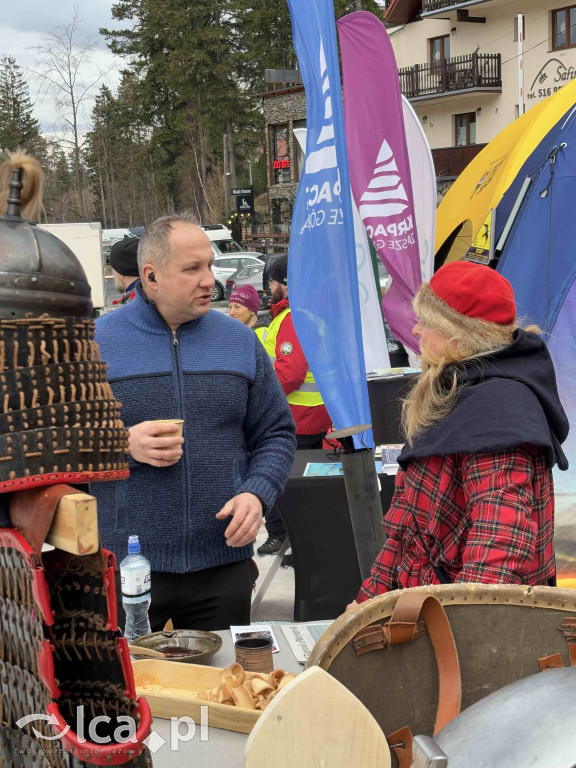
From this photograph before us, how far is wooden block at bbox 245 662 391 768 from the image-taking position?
98cm

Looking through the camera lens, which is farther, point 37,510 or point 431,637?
point 431,637

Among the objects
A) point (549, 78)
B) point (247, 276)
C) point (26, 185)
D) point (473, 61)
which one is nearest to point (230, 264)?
point (247, 276)

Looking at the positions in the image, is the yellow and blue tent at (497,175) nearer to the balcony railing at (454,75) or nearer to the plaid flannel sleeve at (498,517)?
the plaid flannel sleeve at (498,517)

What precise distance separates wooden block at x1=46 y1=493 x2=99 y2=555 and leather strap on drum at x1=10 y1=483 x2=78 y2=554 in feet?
0.07

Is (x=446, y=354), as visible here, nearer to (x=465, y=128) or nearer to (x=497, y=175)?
(x=497, y=175)

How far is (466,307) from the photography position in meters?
2.09

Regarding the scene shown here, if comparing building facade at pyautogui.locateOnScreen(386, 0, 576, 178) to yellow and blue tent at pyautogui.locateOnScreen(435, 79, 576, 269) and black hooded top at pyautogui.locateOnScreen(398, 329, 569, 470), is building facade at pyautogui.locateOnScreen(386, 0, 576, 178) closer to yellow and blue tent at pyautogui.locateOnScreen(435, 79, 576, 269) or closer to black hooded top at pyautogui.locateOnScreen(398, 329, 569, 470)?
yellow and blue tent at pyautogui.locateOnScreen(435, 79, 576, 269)

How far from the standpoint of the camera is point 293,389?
5438 millimetres

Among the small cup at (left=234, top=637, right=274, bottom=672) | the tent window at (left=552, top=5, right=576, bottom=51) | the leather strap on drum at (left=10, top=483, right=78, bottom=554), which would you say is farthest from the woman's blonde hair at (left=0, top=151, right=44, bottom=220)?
the tent window at (left=552, top=5, right=576, bottom=51)

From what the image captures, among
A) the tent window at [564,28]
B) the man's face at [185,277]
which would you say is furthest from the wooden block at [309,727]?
the tent window at [564,28]

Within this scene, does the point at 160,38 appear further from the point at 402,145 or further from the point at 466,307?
the point at 466,307

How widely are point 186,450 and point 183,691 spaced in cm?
86

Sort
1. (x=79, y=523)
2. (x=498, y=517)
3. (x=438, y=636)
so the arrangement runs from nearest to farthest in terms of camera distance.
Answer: (x=79, y=523), (x=438, y=636), (x=498, y=517)

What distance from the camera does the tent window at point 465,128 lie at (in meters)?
32.0
